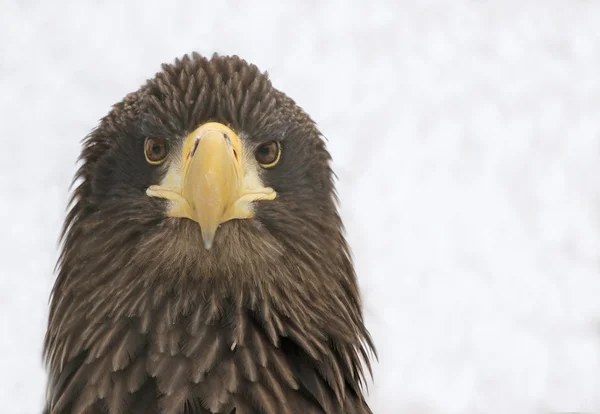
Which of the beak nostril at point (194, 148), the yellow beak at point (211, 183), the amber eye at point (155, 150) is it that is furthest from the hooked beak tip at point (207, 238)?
the amber eye at point (155, 150)

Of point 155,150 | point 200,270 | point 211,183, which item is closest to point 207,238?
point 211,183

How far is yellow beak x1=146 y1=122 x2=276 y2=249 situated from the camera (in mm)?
2131

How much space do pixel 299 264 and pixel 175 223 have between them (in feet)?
1.26

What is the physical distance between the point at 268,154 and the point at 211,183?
14.9 inches

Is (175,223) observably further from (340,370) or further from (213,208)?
(340,370)

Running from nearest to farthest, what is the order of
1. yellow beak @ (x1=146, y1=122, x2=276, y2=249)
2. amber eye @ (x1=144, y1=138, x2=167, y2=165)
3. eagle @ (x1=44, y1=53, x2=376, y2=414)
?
yellow beak @ (x1=146, y1=122, x2=276, y2=249) → eagle @ (x1=44, y1=53, x2=376, y2=414) → amber eye @ (x1=144, y1=138, x2=167, y2=165)

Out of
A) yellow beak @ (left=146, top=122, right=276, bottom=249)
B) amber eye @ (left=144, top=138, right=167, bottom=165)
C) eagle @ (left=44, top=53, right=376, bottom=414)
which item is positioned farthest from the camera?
amber eye @ (left=144, top=138, right=167, bottom=165)

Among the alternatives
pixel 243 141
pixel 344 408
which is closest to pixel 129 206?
pixel 243 141

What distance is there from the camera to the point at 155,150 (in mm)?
2377

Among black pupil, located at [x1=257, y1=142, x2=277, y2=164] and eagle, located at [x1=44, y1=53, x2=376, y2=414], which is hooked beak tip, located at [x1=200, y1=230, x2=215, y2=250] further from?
black pupil, located at [x1=257, y1=142, x2=277, y2=164]

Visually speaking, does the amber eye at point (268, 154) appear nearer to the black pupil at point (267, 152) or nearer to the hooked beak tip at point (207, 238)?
the black pupil at point (267, 152)

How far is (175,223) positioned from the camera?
91.9 inches

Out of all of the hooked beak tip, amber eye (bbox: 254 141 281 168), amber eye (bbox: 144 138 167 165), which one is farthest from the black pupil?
the hooked beak tip

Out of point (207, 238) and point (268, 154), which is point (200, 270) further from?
point (268, 154)
